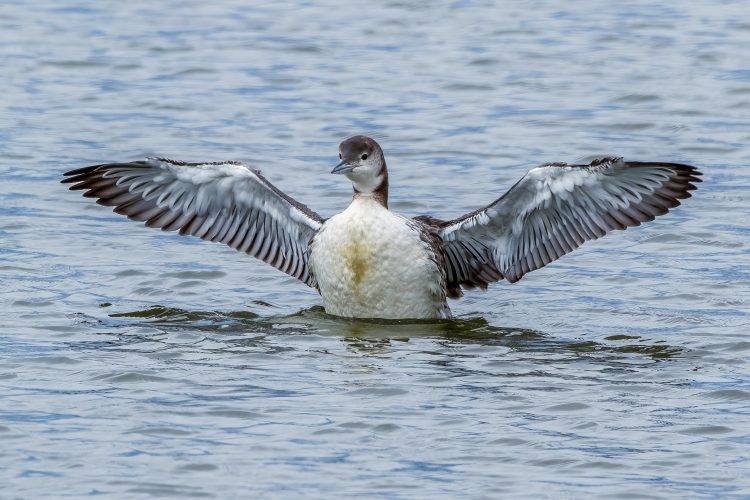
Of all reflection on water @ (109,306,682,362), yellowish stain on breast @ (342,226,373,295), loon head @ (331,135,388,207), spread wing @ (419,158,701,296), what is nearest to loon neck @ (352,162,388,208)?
loon head @ (331,135,388,207)

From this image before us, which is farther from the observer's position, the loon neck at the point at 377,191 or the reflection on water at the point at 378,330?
the loon neck at the point at 377,191

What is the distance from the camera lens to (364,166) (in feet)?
40.4

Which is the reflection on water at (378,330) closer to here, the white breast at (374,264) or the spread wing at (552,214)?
the white breast at (374,264)

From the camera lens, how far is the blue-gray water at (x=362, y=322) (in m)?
9.27

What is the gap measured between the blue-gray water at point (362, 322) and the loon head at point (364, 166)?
38.3 inches

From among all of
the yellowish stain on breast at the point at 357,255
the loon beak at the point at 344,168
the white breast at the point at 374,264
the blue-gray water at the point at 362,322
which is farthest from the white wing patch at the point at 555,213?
the loon beak at the point at 344,168

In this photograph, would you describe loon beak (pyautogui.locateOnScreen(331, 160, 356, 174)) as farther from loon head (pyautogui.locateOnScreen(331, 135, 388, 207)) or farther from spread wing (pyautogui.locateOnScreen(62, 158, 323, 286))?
spread wing (pyautogui.locateOnScreen(62, 158, 323, 286))

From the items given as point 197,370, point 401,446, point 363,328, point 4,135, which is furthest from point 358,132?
point 401,446

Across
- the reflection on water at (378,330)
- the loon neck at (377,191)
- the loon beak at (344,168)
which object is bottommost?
the reflection on water at (378,330)

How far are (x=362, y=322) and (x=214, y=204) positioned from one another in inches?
60.6

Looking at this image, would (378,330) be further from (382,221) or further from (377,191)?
(377,191)

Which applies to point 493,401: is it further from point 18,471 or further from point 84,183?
point 84,183

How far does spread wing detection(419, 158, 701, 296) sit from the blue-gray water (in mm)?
420

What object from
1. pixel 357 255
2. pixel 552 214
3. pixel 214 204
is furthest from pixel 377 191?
pixel 214 204
